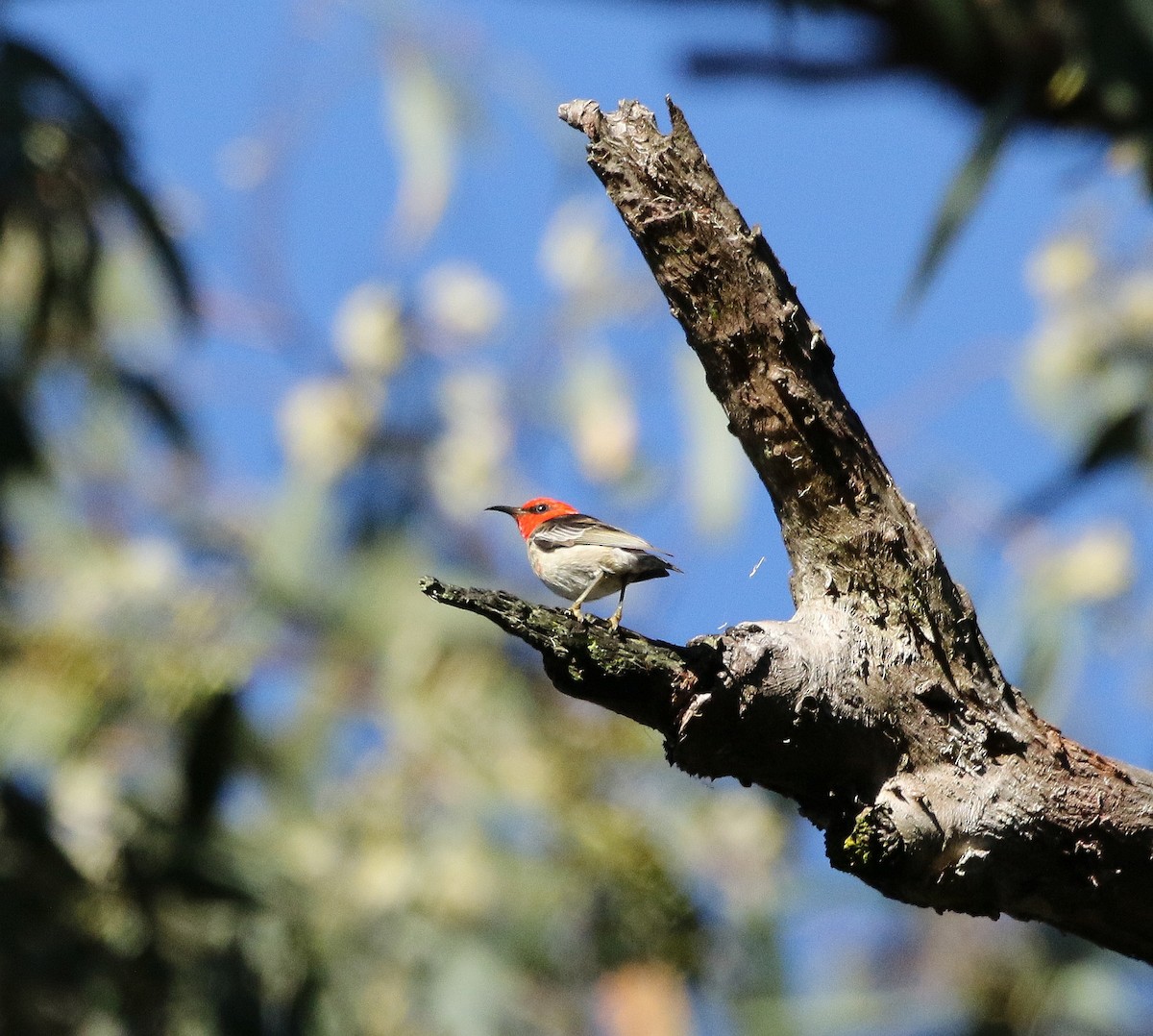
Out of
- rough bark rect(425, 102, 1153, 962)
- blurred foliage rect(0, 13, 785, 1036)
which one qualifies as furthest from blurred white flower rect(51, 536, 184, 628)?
rough bark rect(425, 102, 1153, 962)

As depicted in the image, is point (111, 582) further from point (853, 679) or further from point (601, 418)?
point (853, 679)

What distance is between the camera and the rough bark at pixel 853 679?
2.36m

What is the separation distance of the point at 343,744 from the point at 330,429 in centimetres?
184

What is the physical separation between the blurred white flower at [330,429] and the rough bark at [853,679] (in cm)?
683

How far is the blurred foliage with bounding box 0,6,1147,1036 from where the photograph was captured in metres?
5.55

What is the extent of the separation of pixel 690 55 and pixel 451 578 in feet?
11.6

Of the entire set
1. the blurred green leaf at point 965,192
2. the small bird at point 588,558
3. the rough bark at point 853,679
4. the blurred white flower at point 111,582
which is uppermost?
the blurred green leaf at point 965,192

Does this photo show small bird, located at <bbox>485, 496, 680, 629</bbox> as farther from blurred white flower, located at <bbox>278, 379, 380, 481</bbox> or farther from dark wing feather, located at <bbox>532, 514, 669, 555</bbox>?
blurred white flower, located at <bbox>278, 379, 380, 481</bbox>

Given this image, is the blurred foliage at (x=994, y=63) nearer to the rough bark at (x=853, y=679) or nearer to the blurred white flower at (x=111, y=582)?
the rough bark at (x=853, y=679)

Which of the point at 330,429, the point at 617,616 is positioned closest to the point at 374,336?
the point at 330,429

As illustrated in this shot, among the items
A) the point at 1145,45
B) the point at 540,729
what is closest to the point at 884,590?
the point at 1145,45

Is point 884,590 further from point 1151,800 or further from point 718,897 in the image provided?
point 718,897

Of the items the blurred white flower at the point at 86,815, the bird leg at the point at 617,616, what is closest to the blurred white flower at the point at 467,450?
the blurred white flower at the point at 86,815

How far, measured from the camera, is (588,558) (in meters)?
3.61
